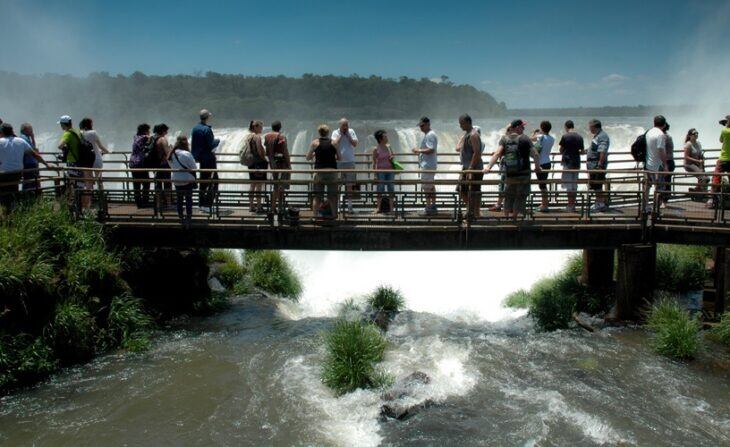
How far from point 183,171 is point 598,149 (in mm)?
8206

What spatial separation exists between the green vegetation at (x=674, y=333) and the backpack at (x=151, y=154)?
31.5 feet

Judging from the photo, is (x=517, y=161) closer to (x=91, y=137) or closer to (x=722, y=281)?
(x=722, y=281)

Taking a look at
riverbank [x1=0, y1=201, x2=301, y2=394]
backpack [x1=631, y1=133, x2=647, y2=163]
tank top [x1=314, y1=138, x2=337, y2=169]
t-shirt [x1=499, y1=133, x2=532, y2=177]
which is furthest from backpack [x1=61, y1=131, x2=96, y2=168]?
backpack [x1=631, y1=133, x2=647, y2=163]

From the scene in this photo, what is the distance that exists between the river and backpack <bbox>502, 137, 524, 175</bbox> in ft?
9.80

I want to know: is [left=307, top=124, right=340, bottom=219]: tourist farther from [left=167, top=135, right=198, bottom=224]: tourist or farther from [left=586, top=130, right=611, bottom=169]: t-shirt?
[left=586, top=130, right=611, bottom=169]: t-shirt

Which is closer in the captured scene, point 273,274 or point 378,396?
point 378,396

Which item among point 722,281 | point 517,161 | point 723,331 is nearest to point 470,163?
point 517,161

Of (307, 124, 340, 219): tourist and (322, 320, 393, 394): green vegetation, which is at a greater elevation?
(307, 124, 340, 219): tourist

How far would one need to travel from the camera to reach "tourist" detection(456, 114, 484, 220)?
11.3 m

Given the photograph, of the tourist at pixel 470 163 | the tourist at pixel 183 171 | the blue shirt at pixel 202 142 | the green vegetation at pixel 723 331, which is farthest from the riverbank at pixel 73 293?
the green vegetation at pixel 723 331

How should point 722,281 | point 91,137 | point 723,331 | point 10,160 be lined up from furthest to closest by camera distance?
point 91,137 → point 10,160 → point 722,281 → point 723,331

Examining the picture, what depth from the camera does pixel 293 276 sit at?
15.7 m

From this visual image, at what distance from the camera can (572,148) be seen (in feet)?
42.6

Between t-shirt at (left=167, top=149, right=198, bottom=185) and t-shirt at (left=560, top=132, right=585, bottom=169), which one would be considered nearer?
t-shirt at (left=167, top=149, right=198, bottom=185)
